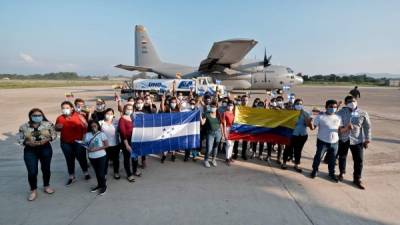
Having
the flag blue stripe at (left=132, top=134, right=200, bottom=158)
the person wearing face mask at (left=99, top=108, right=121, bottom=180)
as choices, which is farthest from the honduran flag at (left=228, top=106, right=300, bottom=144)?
the person wearing face mask at (left=99, top=108, right=121, bottom=180)

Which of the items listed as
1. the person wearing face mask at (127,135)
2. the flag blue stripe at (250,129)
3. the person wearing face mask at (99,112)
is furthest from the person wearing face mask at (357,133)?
the person wearing face mask at (99,112)

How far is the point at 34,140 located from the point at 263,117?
490cm

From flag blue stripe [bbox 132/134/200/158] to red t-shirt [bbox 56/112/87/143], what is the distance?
1.10 meters

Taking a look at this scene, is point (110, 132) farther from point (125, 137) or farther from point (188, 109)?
point (188, 109)

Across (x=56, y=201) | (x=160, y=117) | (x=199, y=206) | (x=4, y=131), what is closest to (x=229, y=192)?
(x=199, y=206)

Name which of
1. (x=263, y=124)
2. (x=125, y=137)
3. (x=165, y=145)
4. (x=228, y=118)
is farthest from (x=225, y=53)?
(x=125, y=137)

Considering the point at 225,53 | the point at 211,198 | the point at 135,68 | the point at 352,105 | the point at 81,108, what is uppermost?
the point at 225,53

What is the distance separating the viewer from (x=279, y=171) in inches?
209

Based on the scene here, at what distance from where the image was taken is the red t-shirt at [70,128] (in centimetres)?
450

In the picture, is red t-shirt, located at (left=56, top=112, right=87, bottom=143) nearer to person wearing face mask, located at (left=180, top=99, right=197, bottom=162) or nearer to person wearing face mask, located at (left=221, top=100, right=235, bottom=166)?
person wearing face mask, located at (left=180, top=99, right=197, bottom=162)

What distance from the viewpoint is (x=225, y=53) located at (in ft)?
63.8

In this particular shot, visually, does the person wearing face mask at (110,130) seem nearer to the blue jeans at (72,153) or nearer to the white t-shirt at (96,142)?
the white t-shirt at (96,142)

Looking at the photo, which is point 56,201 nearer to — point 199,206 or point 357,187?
point 199,206

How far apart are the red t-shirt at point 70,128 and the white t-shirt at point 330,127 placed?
15.8 ft
